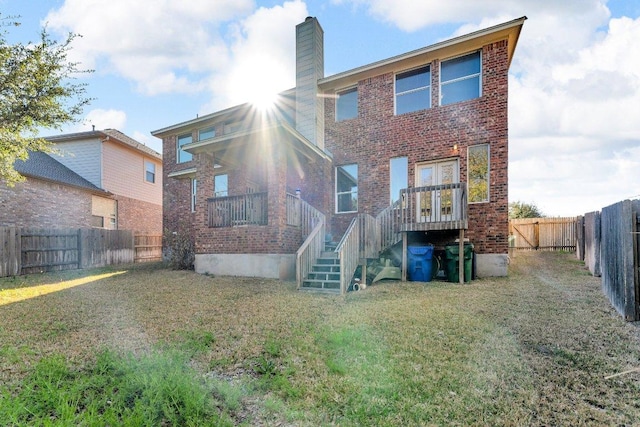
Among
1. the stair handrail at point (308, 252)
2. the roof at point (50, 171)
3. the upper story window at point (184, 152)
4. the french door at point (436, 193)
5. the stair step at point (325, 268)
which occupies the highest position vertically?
the upper story window at point (184, 152)

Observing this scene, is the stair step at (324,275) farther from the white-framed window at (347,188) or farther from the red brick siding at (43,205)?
the red brick siding at (43,205)

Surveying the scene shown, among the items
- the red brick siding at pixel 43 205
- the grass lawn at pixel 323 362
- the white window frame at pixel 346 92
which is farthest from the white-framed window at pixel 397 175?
the red brick siding at pixel 43 205

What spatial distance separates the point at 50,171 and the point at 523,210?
34.4m

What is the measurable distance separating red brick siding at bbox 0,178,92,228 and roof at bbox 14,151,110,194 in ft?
1.25

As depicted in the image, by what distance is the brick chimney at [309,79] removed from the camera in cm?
1124

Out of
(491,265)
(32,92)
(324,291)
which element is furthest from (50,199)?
(491,265)

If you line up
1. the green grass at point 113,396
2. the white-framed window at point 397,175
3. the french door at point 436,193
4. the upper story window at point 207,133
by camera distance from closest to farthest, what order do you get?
the green grass at point 113,396 < the french door at point 436,193 < the white-framed window at point 397,175 < the upper story window at point 207,133

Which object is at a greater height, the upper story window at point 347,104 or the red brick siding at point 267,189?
the upper story window at point 347,104

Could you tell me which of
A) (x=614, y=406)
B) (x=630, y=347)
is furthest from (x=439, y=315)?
(x=614, y=406)

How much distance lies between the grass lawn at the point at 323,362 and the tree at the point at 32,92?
6704 mm

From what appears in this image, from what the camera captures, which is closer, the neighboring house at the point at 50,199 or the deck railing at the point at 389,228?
the deck railing at the point at 389,228

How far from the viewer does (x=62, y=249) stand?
11.9 meters

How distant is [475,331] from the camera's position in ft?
13.3

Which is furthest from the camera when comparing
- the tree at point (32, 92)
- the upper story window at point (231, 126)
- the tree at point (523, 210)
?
the tree at point (523, 210)
